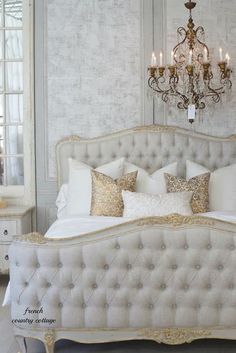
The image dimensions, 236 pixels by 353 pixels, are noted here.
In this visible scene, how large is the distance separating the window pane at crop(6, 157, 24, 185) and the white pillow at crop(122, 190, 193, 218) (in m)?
1.47

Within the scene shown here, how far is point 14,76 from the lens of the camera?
4.73 metres

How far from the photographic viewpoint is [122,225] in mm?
2742

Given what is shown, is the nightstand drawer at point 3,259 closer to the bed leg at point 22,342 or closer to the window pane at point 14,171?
the window pane at point 14,171

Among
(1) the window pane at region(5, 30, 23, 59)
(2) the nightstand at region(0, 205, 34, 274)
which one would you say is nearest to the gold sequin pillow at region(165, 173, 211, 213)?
(2) the nightstand at region(0, 205, 34, 274)

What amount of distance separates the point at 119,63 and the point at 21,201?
1644mm

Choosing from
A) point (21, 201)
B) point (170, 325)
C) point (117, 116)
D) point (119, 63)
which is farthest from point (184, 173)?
→ point (170, 325)

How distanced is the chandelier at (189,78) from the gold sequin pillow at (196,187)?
741 millimetres

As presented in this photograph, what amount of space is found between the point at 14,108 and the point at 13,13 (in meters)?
0.92

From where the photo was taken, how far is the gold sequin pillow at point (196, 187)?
388 centimetres

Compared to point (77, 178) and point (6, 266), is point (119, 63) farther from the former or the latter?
point (6, 266)

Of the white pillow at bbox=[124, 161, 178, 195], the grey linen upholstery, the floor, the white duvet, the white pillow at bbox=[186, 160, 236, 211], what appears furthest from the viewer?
the white pillow at bbox=[124, 161, 178, 195]

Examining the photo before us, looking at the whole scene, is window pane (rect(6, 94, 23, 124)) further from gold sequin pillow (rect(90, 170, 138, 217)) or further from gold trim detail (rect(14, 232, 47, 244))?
gold trim detail (rect(14, 232, 47, 244))

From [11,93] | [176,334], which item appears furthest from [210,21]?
[176,334]

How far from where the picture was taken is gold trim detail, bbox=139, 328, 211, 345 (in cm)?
278
